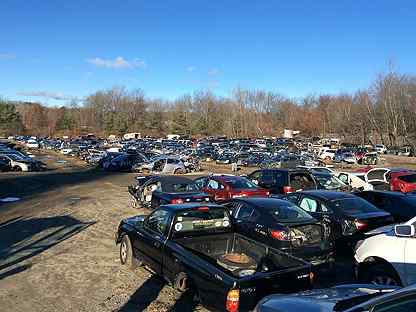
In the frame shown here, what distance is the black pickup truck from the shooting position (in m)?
6.27

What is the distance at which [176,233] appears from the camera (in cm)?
823

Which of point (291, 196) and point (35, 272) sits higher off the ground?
point (291, 196)

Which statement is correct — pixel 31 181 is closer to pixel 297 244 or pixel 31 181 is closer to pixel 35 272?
pixel 35 272

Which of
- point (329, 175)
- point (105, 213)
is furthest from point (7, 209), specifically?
point (329, 175)

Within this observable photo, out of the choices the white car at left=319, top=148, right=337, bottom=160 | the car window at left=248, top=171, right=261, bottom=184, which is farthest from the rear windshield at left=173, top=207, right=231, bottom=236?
the white car at left=319, top=148, right=337, bottom=160

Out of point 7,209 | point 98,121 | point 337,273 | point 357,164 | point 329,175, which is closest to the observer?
point 337,273

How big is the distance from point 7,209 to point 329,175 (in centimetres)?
1312

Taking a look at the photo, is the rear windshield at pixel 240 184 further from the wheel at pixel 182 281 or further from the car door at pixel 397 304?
the car door at pixel 397 304

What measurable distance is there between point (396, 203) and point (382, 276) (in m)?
6.05

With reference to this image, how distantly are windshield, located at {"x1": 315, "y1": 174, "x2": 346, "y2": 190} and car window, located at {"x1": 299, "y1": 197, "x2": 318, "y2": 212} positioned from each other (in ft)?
21.9

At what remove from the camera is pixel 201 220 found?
8.54m

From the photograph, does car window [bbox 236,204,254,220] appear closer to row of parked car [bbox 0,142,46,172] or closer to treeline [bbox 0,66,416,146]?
row of parked car [bbox 0,142,46,172]

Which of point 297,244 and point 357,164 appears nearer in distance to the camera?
point 297,244

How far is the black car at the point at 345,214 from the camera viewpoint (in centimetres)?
1048
